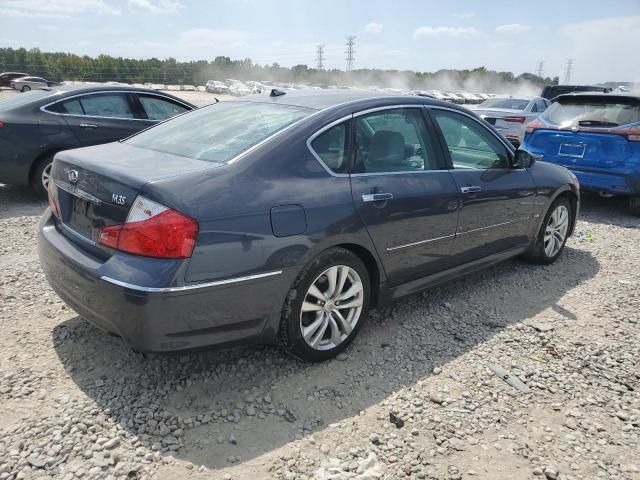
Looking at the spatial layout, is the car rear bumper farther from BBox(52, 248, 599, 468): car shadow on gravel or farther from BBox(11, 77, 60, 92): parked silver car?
BBox(11, 77, 60, 92): parked silver car

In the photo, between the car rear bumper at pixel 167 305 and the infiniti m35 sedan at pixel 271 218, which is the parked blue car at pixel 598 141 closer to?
the infiniti m35 sedan at pixel 271 218

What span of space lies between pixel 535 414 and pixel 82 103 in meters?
6.51

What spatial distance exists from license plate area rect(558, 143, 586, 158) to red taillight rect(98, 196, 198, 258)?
621 cm

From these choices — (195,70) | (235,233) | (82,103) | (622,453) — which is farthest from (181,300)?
(195,70)

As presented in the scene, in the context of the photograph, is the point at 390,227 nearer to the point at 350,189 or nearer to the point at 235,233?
the point at 350,189

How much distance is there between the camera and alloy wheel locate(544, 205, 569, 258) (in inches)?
195

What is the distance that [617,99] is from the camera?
6828mm

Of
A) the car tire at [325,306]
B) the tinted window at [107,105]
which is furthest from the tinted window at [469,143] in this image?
the tinted window at [107,105]

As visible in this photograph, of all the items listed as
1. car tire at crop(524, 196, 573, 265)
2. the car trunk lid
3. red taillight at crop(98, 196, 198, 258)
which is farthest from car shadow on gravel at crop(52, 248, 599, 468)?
car tire at crop(524, 196, 573, 265)

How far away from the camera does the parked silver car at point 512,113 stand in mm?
11656

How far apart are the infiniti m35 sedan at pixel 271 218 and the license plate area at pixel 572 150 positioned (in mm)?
3565

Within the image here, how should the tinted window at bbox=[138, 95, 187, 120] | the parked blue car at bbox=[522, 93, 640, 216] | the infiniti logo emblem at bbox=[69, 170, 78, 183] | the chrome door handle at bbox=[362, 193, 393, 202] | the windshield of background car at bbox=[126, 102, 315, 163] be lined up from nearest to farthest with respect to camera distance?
the infiniti logo emblem at bbox=[69, 170, 78, 183], the windshield of background car at bbox=[126, 102, 315, 163], the chrome door handle at bbox=[362, 193, 393, 202], the parked blue car at bbox=[522, 93, 640, 216], the tinted window at bbox=[138, 95, 187, 120]

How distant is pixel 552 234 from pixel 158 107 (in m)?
5.62

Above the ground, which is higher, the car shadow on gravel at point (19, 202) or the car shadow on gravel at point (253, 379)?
the car shadow on gravel at point (19, 202)
